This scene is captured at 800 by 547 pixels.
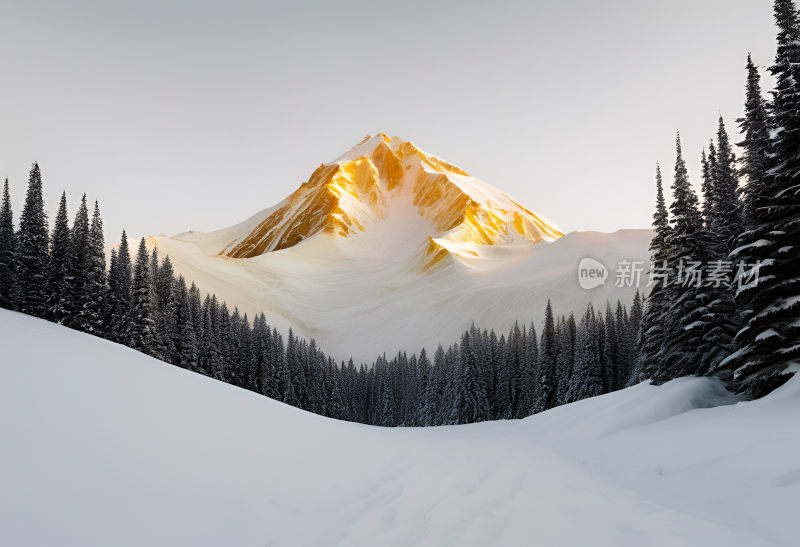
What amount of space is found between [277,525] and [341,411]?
8987 centimetres

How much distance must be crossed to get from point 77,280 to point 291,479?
147ft

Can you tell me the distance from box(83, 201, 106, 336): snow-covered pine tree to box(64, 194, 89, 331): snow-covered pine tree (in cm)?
26

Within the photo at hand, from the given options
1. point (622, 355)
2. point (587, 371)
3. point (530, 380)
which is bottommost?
point (530, 380)

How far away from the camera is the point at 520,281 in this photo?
197 m

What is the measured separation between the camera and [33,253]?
39844 millimetres

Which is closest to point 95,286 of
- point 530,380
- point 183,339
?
point 183,339

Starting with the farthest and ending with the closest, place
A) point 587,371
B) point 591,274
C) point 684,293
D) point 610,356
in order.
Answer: point 591,274 < point 610,356 < point 587,371 < point 684,293

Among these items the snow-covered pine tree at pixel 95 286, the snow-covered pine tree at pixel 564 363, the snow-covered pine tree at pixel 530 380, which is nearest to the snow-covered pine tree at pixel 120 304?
the snow-covered pine tree at pixel 95 286

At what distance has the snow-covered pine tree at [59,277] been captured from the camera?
39.3m

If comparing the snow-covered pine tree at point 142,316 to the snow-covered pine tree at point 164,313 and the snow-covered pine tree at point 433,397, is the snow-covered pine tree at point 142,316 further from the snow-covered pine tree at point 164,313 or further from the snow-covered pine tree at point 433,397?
the snow-covered pine tree at point 433,397

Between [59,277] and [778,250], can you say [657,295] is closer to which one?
[778,250]

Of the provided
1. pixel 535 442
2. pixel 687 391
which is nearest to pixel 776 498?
pixel 687 391

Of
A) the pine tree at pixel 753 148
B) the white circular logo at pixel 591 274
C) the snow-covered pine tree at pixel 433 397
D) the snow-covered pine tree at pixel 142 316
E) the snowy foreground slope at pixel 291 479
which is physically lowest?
the snow-covered pine tree at pixel 433 397

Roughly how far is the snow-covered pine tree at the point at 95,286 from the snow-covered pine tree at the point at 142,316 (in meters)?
2.83
